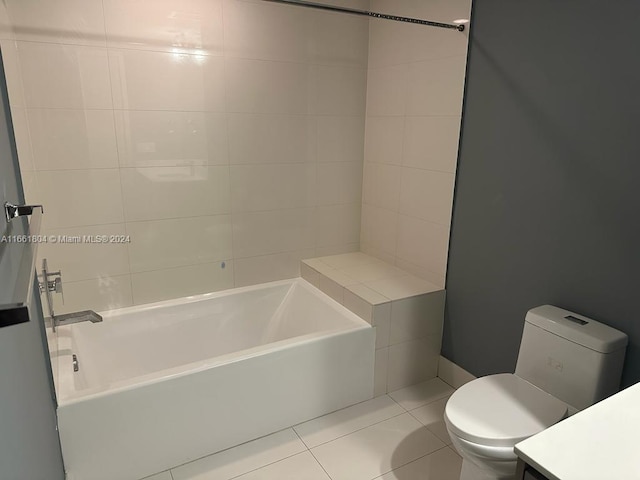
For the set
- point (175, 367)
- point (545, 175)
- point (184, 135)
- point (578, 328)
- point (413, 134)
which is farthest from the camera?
point (413, 134)

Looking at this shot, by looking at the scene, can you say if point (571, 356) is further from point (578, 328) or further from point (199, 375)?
point (199, 375)

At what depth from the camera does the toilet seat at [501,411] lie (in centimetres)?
152

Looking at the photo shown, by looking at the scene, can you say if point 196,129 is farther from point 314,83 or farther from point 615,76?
point 615,76

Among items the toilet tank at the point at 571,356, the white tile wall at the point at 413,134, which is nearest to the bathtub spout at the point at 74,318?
the white tile wall at the point at 413,134

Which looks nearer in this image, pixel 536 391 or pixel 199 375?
pixel 536 391

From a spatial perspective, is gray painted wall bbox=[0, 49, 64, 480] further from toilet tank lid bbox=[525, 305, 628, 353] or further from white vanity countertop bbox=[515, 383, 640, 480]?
toilet tank lid bbox=[525, 305, 628, 353]

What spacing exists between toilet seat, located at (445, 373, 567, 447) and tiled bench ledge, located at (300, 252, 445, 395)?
653mm

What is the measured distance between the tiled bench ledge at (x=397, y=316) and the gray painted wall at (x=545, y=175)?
0.54 ft

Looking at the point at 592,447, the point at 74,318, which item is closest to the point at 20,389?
the point at 74,318

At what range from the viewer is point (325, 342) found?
221 centimetres

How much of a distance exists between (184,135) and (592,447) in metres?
2.24

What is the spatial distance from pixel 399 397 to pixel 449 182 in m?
1.24

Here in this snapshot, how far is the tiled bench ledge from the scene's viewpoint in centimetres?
238

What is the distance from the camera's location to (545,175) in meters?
1.90
